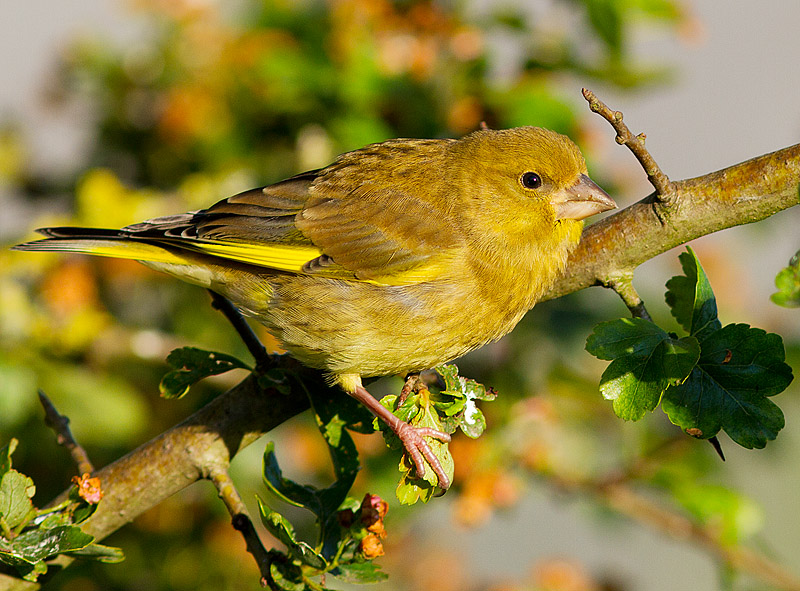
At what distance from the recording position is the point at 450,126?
10.2 feet

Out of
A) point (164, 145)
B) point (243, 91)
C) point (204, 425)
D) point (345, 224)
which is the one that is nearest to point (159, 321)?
point (164, 145)

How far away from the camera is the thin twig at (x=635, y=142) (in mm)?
1631

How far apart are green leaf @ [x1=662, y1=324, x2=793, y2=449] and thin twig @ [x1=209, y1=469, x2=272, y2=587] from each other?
882 mm

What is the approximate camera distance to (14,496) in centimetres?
169

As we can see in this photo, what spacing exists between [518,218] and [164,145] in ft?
5.80

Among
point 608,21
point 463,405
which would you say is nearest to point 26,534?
point 463,405

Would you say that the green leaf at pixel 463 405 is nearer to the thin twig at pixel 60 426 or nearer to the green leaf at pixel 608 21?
the thin twig at pixel 60 426

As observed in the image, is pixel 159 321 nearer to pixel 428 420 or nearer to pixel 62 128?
pixel 62 128

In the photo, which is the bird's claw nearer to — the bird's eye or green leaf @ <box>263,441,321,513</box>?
green leaf @ <box>263,441,321,513</box>

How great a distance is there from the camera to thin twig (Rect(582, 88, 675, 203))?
5.35 feet

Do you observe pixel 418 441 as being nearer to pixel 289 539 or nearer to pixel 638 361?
pixel 289 539

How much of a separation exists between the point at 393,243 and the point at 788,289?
4.12 feet

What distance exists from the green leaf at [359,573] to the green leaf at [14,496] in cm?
64

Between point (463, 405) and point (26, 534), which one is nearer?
point (26, 534)
